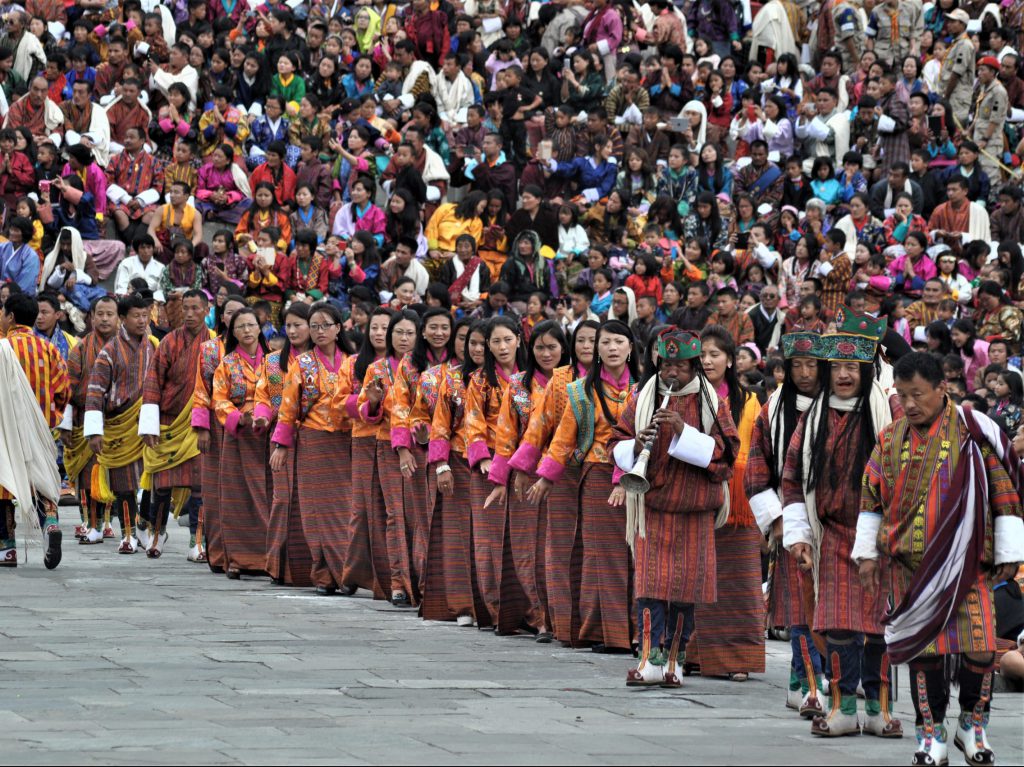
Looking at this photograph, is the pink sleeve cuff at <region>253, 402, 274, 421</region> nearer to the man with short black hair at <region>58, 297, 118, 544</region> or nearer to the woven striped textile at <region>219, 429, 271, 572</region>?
the woven striped textile at <region>219, 429, 271, 572</region>

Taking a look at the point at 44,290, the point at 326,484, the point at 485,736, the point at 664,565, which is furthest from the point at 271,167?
the point at 485,736

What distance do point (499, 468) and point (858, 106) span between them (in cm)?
1232

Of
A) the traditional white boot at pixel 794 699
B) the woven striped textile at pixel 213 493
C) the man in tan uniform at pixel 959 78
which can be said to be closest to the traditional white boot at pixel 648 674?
the traditional white boot at pixel 794 699

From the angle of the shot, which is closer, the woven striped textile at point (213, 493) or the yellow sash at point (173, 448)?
the woven striped textile at point (213, 493)

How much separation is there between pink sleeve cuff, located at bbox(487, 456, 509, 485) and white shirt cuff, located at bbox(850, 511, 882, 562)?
357 centimetres

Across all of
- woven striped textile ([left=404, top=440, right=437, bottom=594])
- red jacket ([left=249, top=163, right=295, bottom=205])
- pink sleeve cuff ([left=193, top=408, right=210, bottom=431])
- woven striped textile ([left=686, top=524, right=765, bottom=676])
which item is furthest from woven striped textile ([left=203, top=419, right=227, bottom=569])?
red jacket ([left=249, top=163, right=295, bottom=205])

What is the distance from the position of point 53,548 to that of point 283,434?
6.07 ft

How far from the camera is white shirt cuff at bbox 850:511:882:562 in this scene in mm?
7430

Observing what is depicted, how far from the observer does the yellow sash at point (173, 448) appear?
14.4m

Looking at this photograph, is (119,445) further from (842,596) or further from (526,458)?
(842,596)

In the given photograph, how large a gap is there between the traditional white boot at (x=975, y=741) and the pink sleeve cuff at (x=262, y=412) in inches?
286

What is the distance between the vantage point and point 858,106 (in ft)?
71.6

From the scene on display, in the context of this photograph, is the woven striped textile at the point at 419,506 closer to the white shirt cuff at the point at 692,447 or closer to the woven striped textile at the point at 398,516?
the woven striped textile at the point at 398,516

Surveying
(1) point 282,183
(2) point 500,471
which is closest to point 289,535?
(2) point 500,471
